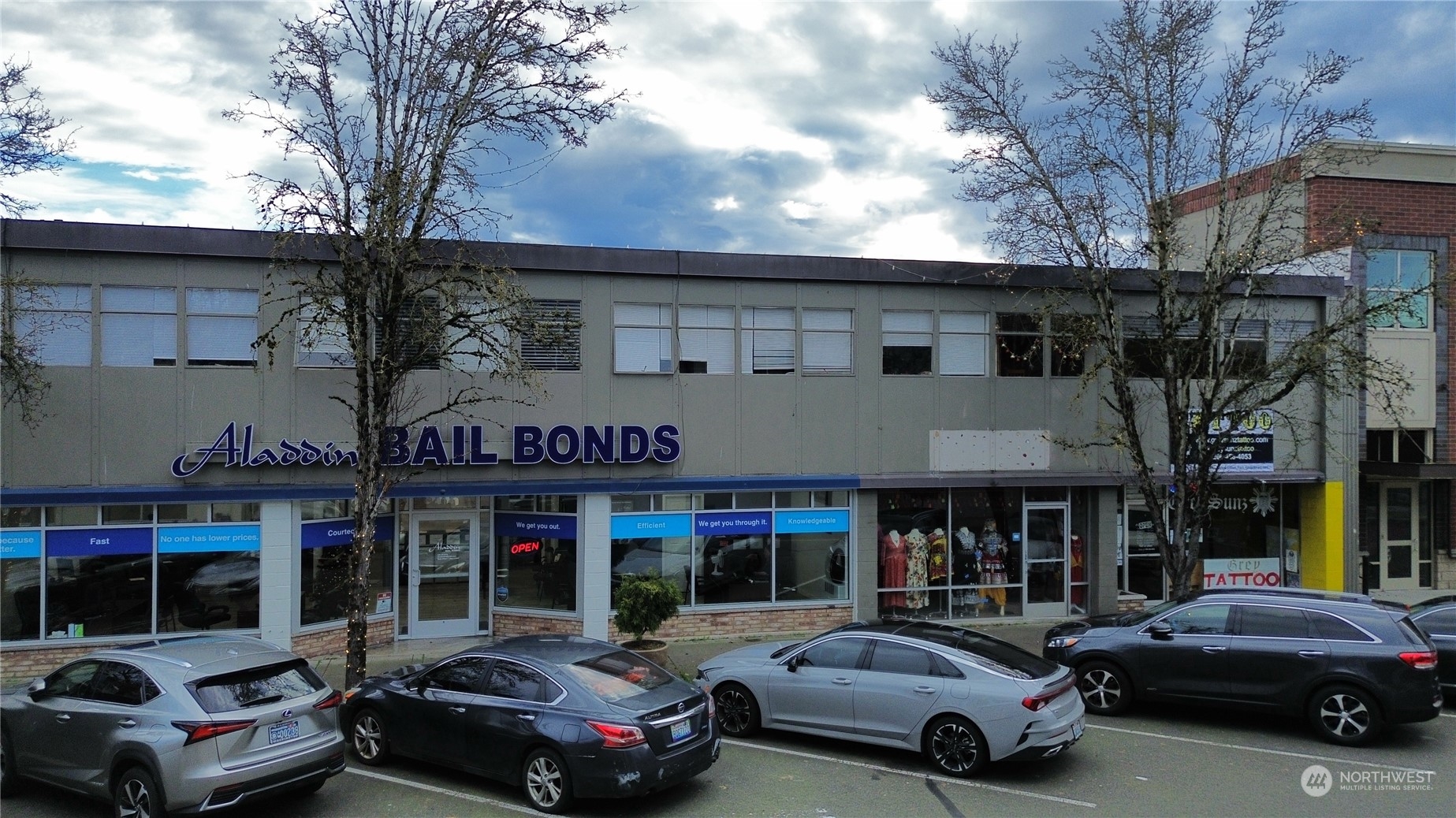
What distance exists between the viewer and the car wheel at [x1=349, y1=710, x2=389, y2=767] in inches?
364

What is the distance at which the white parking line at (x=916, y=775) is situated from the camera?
28.2 ft

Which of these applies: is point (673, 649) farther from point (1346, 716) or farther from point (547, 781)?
point (1346, 716)

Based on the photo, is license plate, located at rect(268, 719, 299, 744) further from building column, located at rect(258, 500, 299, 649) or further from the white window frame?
the white window frame

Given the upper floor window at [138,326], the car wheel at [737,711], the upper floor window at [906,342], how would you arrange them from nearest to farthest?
the car wheel at [737,711] → the upper floor window at [138,326] → the upper floor window at [906,342]

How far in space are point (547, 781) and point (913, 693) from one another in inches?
140

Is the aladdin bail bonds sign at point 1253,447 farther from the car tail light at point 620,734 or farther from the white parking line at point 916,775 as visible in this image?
the car tail light at point 620,734

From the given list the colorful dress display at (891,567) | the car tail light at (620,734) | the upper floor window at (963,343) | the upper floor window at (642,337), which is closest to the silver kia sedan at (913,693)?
the car tail light at (620,734)

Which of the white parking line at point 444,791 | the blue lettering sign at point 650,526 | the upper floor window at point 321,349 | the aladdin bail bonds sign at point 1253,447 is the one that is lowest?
the white parking line at point 444,791

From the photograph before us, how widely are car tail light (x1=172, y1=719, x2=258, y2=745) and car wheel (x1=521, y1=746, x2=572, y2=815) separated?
236 cm

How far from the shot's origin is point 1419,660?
986 cm

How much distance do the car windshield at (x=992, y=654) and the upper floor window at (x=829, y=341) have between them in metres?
6.92

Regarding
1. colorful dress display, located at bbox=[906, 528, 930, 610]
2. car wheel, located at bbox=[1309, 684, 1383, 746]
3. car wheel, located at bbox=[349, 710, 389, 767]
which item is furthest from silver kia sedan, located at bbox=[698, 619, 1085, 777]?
colorful dress display, located at bbox=[906, 528, 930, 610]

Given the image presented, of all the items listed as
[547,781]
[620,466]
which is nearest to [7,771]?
[547,781]

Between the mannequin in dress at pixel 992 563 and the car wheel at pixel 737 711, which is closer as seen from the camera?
the car wheel at pixel 737 711
